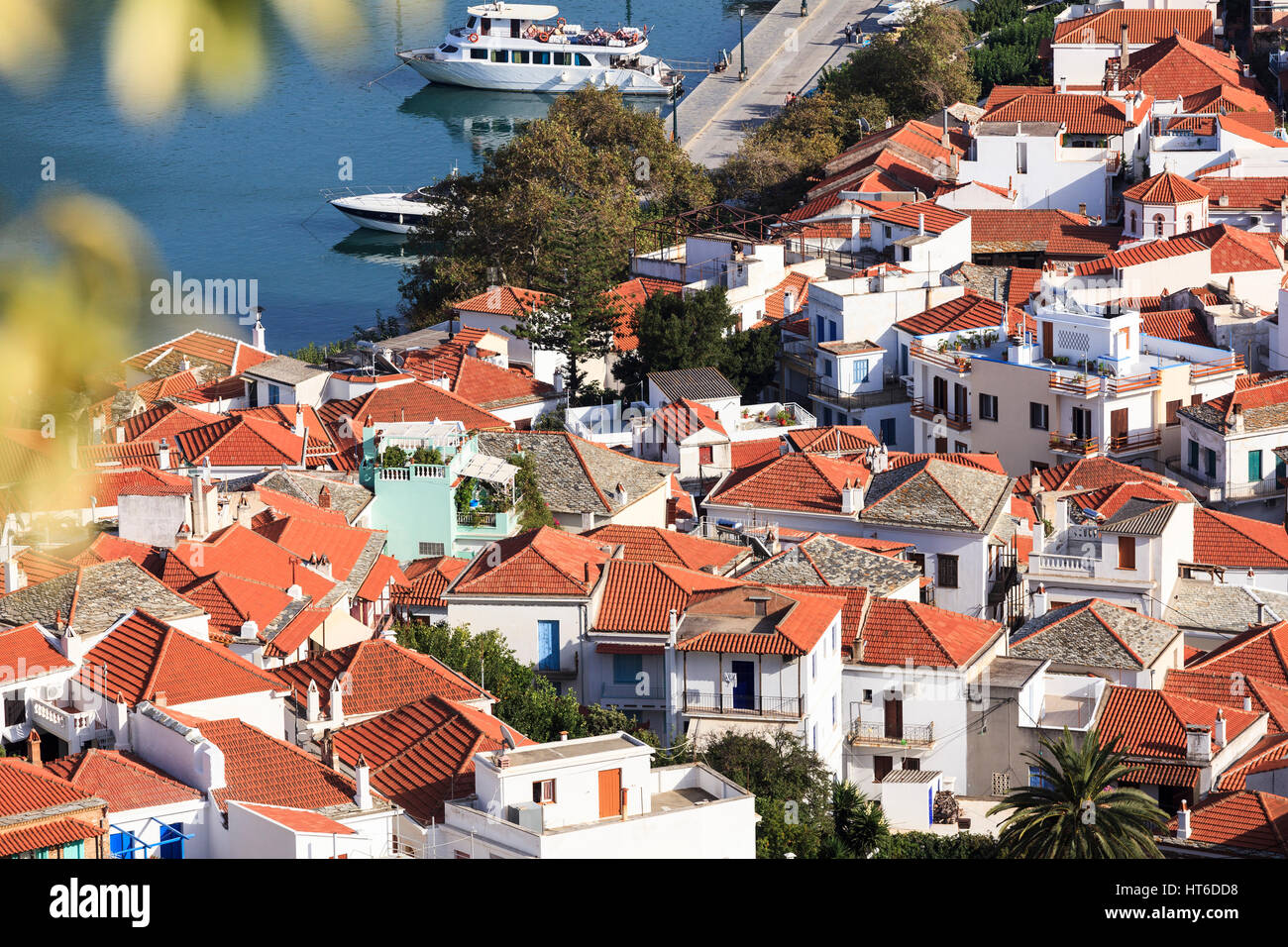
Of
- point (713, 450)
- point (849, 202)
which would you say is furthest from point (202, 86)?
point (849, 202)

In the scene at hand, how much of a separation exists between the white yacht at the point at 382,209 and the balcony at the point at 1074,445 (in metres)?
27.3

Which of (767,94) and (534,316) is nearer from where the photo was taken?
(534,316)

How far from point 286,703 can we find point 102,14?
16.6 meters

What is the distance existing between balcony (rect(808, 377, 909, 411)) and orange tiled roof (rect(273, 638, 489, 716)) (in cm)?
1749

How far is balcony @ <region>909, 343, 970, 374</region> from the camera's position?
113 feet

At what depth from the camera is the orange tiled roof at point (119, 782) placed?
14648 mm

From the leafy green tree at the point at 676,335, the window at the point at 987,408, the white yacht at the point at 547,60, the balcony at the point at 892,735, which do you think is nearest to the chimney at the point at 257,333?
the leafy green tree at the point at 676,335

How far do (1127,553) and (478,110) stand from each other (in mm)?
49891

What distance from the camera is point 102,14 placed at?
303cm

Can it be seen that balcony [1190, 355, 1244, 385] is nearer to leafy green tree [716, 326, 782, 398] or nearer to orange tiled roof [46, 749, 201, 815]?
leafy green tree [716, 326, 782, 398]

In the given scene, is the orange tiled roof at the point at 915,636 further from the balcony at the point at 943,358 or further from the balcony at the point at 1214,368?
the balcony at the point at 1214,368

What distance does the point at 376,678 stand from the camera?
1927 cm

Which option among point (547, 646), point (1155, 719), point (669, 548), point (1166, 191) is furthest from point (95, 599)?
point (1166, 191)

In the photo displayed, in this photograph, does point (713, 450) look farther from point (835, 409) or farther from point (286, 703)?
point (286, 703)
